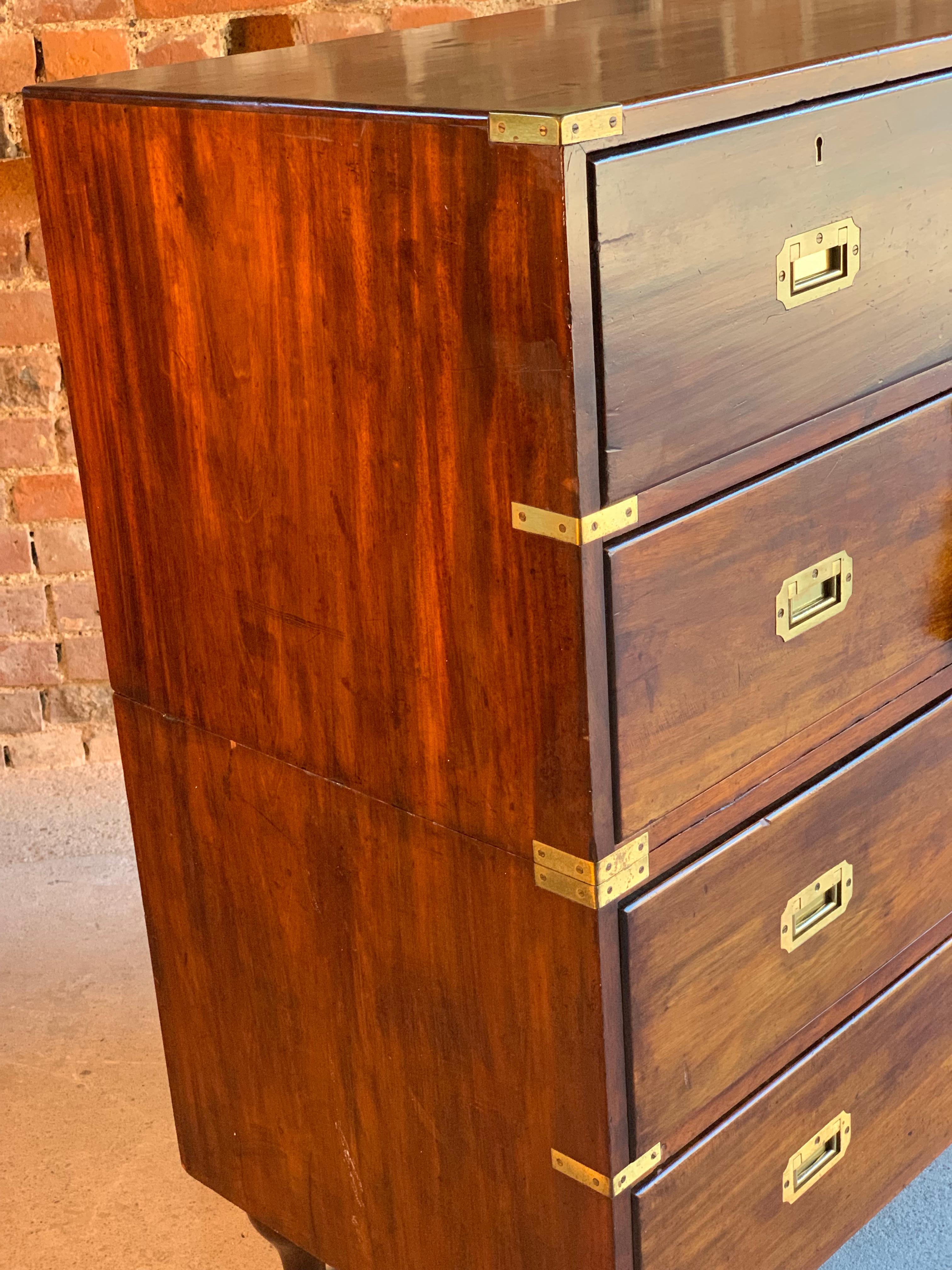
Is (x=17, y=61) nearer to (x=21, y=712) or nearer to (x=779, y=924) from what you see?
(x=21, y=712)

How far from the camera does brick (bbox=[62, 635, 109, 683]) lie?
2.44 meters

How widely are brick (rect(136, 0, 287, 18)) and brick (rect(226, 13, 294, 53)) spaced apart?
2 cm

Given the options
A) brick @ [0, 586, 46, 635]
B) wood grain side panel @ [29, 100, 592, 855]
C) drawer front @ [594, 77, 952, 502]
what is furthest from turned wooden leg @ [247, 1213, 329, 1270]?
brick @ [0, 586, 46, 635]

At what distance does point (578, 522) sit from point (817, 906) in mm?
497

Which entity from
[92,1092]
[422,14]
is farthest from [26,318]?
[92,1092]

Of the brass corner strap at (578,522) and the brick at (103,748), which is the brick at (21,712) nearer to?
the brick at (103,748)

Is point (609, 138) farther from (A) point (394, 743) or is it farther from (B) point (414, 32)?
(B) point (414, 32)

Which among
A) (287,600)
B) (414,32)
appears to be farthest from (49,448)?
(287,600)

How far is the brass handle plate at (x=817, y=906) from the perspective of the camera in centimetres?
127

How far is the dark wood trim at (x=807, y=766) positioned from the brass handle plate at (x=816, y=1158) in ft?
1.19

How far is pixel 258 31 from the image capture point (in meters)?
2.17

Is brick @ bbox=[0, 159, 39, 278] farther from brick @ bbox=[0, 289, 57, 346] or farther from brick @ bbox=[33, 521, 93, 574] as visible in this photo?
brick @ bbox=[33, 521, 93, 574]

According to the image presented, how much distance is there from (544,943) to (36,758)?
1574 millimetres

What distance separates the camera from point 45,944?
2178 millimetres
